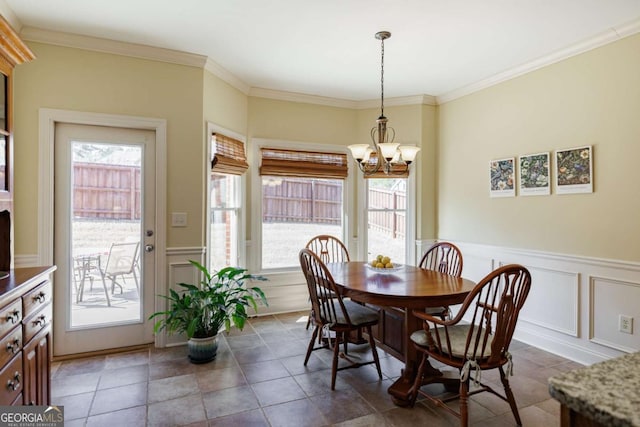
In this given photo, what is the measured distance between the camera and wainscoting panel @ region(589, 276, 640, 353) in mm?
2713

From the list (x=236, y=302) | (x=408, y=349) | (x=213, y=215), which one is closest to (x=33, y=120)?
(x=213, y=215)

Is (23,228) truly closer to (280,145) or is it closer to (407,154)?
(280,145)

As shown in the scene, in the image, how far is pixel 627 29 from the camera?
107 inches

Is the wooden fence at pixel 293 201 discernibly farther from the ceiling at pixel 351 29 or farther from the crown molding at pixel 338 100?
the ceiling at pixel 351 29

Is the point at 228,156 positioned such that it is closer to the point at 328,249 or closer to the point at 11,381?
the point at 328,249

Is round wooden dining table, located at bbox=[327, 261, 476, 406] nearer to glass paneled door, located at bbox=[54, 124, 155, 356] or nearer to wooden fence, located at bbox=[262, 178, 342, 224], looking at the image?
wooden fence, located at bbox=[262, 178, 342, 224]

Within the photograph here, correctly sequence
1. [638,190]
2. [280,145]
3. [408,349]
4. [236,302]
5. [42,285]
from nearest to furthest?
[42,285]
[408,349]
[638,190]
[236,302]
[280,145]

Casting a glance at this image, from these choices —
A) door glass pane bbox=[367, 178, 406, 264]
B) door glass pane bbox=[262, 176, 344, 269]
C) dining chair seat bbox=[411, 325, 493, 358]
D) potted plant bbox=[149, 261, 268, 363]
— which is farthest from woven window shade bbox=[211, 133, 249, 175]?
dining chair seat bbox=[411, 325, 493, 358]

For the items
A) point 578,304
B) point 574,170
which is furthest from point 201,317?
point 574,170

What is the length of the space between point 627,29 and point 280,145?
3.25 m

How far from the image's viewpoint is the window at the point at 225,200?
142 inches

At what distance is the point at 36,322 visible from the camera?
182cm

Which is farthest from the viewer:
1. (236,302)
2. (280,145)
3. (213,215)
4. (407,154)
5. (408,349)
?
(280,145)

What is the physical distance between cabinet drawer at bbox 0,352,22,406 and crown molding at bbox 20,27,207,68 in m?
2.47
